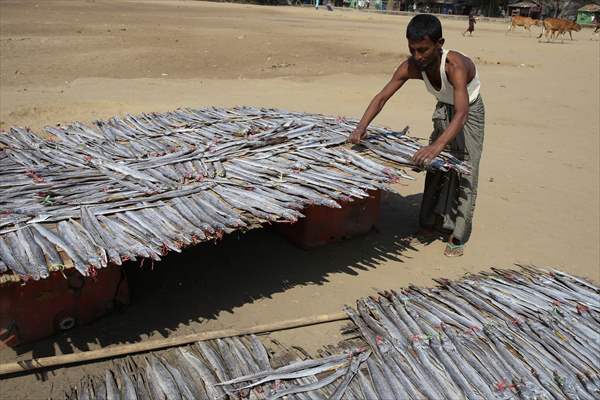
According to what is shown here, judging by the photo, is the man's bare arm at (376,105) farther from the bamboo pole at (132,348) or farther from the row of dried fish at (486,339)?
the bamboo pole at (132,348)

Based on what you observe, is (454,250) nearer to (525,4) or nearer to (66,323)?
(66,323)

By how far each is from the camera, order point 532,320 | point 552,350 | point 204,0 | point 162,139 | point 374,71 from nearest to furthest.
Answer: point 552,350
point 532,320
point 162,139
point 374,71
point 204,0

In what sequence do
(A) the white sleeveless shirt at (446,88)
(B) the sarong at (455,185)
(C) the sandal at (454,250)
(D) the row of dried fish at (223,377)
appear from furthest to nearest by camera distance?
(C) the sandal at (454,250) → (B) the sarong at (455,185) → (A) the white sleeveless shirt at (446,88) → (D) the row of dried fish at (223,377)

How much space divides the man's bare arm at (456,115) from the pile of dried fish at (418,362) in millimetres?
995

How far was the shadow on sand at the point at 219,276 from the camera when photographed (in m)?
3.21

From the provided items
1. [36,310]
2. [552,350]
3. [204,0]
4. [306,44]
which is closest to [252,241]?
[36,310]

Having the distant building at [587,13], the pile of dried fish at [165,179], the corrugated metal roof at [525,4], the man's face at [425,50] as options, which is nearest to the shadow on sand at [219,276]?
the pile of dried fish at [165,179]

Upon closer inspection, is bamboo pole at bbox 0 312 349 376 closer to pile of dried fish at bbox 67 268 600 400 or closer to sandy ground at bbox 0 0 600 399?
pile of dried fish at bbox 67 268 600 400

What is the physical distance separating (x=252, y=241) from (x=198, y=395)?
7.26 ft

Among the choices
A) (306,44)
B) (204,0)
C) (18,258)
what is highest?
(204,0)

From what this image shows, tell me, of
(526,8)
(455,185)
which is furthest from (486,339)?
(526,8)

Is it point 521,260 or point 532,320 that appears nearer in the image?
point 532,320

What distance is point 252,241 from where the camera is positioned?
4473mm

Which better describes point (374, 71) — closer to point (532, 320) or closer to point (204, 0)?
point (532, 320)
